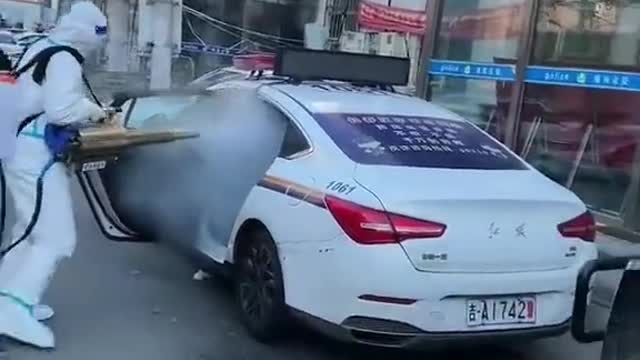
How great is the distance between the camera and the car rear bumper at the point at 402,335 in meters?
4.27

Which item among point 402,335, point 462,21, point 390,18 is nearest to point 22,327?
point 402,335

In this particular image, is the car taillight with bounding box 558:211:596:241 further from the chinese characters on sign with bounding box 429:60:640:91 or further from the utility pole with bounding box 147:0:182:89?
the utility pole with bounding box 147:0:182:89

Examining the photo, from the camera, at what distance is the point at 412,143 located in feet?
16.3

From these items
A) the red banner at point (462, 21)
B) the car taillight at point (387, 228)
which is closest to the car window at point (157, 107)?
the car taillight at point (387, 228)

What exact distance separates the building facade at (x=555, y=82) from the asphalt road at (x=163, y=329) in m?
3.69

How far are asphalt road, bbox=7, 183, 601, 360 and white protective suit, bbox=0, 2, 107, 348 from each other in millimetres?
171

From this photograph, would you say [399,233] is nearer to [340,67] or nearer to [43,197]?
[43,197]

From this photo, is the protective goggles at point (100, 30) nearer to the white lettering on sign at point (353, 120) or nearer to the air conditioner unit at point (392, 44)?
the white lettering on sign at point (353, 120)

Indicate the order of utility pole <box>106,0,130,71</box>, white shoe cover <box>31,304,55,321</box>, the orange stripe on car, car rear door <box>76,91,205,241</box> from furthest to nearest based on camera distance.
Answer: utility pole <box>106,0,130,71</box>
car rear door <box>76,91,205,241</box>
white shoe cover <box>31,304,55,321</box>
the orange stripe on car

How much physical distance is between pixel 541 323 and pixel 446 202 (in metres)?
0.77

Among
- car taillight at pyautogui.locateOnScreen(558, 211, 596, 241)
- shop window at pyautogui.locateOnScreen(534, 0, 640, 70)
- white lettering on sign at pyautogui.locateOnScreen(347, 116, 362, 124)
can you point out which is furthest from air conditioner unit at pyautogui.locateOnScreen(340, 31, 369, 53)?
car taillight at pyautogui.locateOnScreen(558, 211, 596, 241)

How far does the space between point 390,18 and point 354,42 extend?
13.3ft

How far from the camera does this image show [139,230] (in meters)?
6.38

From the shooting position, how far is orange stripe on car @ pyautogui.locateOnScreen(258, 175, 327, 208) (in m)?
4.55
